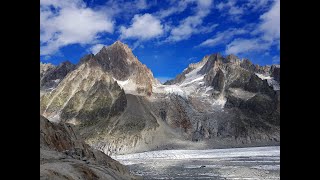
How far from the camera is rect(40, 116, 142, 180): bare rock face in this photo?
61.2ft

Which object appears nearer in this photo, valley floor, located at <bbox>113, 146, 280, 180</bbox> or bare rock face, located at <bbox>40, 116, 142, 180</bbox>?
bare rock face, located at <bbox>40, 116, 142, 180</bbox>

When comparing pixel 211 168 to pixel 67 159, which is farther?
pixel 211 168

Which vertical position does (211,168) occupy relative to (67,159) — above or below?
below

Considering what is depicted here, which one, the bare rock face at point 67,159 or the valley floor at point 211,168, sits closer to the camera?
the bare rock face at point 67,159

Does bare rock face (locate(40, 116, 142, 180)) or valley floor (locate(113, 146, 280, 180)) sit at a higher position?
bare rock face (locate(40, 116, 142, 180))

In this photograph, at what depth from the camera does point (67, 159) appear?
23.8 meters

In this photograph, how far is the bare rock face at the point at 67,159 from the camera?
1866 centimetres

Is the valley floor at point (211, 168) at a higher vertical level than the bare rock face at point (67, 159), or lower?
lower
